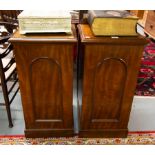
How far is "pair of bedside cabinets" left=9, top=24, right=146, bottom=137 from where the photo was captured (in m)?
1.10

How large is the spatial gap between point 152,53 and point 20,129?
2.31m

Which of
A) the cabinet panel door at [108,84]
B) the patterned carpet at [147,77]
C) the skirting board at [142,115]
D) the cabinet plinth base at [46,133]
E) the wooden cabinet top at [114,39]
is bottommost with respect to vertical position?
the skirting board at [142,115]

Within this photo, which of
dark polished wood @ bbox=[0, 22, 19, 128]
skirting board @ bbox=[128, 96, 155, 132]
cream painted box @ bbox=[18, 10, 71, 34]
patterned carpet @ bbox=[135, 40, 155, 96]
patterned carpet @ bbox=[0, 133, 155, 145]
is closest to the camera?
cream painted box @ bbox=[18, 10, 71, 34]

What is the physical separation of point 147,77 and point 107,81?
49.2 inches

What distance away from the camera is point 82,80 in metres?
1.30

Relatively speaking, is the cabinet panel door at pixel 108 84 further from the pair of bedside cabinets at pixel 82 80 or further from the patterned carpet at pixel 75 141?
the patterned carpet at pixel 75 141

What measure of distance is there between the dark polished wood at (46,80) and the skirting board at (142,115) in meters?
0.55

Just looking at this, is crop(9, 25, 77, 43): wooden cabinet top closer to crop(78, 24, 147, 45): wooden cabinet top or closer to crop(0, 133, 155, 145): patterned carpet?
crop(78, 24, 147, 45): wooden cabinet top

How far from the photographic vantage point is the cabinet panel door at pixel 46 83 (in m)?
1.12

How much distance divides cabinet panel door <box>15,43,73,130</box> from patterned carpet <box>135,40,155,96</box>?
3.28 ft

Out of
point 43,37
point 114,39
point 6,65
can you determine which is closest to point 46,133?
point 6,65

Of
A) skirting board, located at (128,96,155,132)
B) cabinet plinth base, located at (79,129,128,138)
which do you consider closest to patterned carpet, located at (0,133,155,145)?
cabinet plinth base, located at (79,129,128,138)

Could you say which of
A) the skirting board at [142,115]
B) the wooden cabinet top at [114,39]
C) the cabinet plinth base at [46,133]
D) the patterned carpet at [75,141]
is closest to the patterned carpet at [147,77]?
the skirting board at [142,115]
